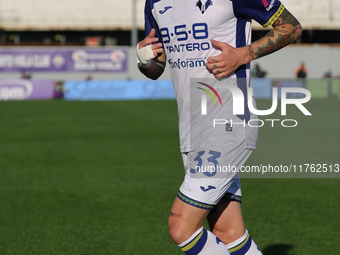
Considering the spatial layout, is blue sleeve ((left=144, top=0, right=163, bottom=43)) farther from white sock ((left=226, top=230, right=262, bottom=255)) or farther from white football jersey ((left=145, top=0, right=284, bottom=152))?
white sock ((left=226, top=230, right=262, bottom=255))

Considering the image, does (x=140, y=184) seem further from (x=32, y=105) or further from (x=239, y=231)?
(x=32, y=105)

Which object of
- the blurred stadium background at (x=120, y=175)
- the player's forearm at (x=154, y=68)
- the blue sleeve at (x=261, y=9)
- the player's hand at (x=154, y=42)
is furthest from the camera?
the blurred stadium background at (x=120, y=175)

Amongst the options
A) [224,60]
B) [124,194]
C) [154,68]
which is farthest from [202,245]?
[124,194]

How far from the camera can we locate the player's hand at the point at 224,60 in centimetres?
319

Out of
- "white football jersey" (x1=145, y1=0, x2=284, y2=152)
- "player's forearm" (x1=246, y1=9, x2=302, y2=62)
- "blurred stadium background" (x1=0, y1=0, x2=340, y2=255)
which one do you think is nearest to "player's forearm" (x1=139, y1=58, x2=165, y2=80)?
"white football jersey" (x1=145, y1=0, x2=284, y2=152)

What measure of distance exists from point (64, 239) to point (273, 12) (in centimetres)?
333

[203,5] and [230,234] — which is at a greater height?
[203,5]

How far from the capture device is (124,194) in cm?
Result: 779

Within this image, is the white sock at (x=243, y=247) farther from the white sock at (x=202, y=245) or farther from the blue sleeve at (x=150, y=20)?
the blue sleeve at (x=150, y=20)

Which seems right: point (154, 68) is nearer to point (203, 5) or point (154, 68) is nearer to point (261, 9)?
point (203, 5)

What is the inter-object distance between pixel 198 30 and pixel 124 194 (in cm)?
477

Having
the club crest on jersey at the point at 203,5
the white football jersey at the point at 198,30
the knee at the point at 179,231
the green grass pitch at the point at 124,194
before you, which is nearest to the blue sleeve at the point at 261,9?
the white football jersey at the point at 198,30

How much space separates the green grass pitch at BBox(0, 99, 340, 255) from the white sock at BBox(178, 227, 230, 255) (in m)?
2.00

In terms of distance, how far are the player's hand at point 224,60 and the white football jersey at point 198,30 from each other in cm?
7
